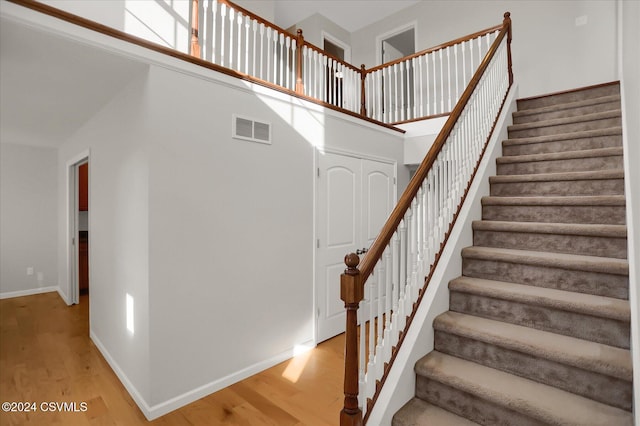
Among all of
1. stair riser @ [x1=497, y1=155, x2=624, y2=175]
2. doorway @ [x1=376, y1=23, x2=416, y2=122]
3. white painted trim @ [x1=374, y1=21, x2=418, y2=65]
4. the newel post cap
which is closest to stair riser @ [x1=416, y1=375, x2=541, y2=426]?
the newel post cap

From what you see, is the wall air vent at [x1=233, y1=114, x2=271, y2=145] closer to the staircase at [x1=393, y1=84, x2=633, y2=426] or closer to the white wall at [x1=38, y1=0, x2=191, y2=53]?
the white wall at [x1=38, y1=0, x2=191, y2=53]

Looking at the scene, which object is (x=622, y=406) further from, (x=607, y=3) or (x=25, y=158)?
(x=25, y=158)

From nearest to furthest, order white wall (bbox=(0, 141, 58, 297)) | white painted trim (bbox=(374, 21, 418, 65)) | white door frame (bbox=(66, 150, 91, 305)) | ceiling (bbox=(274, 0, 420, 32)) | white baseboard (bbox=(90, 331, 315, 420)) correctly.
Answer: white baseboard (bbox=(90, 331, 315, 420))
white door frame (bbox=(66, 150, 91, 305))
white wall (bbox=(0, 141, 58, 297))
ceiling (bbox=(274, 0, 420, 32))
white painted trim (bbox=(374, 21, 418, 65))

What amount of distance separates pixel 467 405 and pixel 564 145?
2.50 meters

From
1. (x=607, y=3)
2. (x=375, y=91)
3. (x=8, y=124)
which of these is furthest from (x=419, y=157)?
(x=8, y=124)

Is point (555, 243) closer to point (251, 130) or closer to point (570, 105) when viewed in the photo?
point (570, 105)

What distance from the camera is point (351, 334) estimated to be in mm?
1546

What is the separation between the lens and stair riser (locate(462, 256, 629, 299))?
1.80m

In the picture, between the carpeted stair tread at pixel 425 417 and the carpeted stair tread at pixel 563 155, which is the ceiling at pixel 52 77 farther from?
the carpeted stair tread at pixel 563 155

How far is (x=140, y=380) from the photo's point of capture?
2389 millimetres

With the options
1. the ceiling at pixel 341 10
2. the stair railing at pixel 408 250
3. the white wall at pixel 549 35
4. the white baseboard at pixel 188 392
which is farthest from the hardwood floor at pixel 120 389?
the ceiling at pixel 341 10

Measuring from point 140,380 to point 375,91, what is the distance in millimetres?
4606

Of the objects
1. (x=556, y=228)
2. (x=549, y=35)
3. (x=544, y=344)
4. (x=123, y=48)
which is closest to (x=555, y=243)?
(x=556, y=228)

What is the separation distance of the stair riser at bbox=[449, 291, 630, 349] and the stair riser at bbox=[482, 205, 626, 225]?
85 cm
